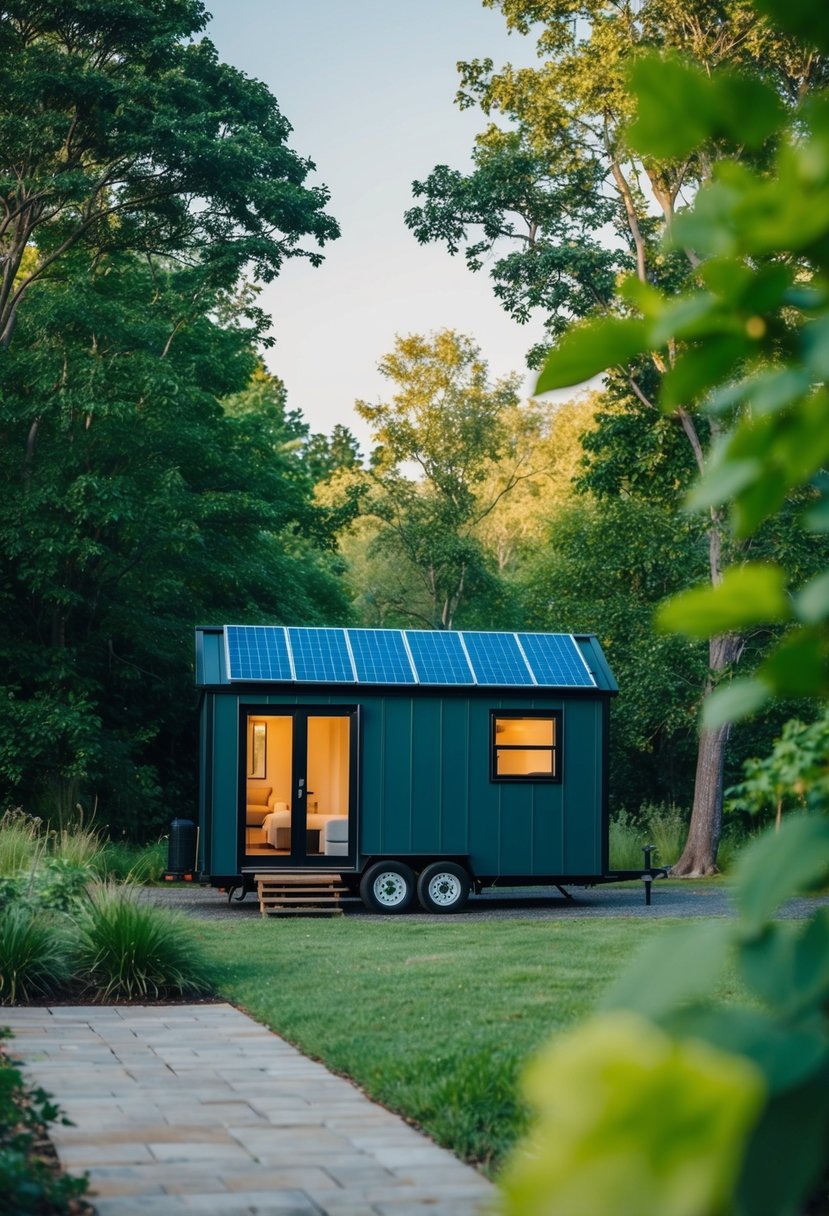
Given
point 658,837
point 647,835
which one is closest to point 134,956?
point 658,837

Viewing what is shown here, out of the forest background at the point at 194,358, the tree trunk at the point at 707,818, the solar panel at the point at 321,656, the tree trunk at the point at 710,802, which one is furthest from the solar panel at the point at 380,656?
the tree trunk at the point at 707,818

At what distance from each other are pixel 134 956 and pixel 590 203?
47.8 feet

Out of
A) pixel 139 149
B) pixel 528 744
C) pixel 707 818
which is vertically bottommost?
pixel 707 818

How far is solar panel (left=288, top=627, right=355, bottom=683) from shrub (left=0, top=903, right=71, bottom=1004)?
Result: 6103mm

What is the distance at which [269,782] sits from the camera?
1739cm

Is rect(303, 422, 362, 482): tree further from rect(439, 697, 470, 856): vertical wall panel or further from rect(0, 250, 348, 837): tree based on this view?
rect(439, 697, 470, 856): vertical wall panel

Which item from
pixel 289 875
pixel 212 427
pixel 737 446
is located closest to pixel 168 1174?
pixel 737 446

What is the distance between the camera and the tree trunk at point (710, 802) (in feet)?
62.4

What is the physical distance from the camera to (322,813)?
648 inches

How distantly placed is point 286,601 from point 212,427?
9.65ft

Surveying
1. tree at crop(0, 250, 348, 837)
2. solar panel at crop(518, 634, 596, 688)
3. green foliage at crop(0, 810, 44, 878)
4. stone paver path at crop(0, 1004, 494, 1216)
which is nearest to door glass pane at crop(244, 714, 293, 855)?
tree at crop(0, 250, 348, 837)

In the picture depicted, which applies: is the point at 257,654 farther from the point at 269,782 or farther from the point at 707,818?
the point at 707,818

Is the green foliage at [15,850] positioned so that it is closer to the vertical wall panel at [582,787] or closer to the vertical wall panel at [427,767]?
the vertical wall panel at [427,767]

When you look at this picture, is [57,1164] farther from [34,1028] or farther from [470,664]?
[470,664]
